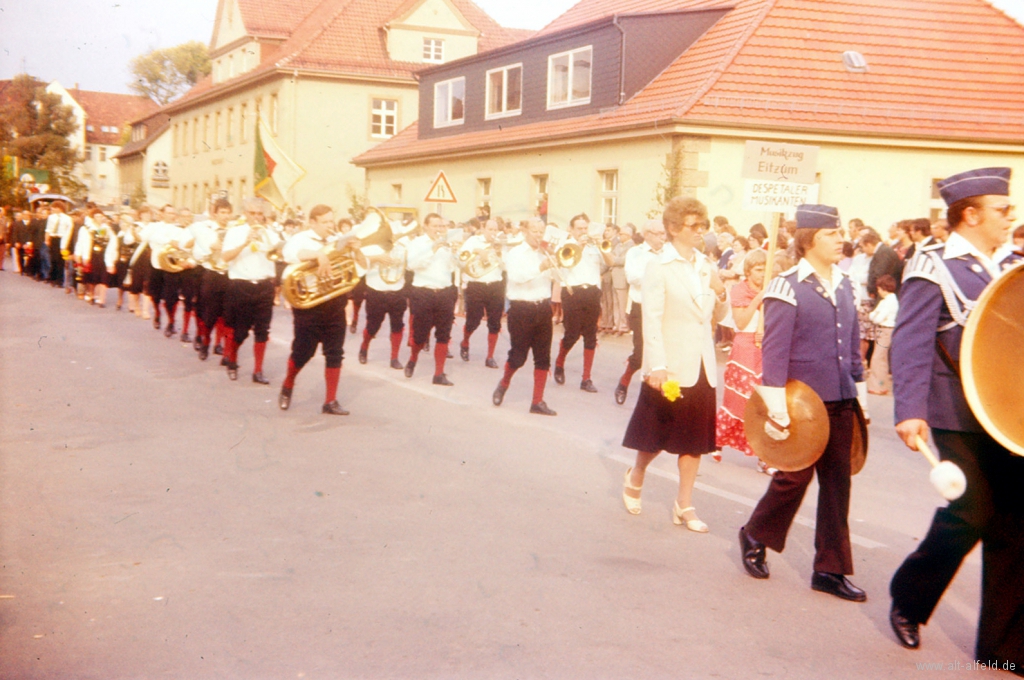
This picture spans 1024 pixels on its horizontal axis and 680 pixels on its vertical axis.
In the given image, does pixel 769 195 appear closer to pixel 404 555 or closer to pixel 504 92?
pixel 404 555

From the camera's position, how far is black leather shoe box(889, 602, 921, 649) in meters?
4.85

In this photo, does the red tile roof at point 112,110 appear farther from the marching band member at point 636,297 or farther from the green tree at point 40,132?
the marching band member at point 636,297

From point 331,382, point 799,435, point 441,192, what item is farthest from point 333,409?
point 441,192

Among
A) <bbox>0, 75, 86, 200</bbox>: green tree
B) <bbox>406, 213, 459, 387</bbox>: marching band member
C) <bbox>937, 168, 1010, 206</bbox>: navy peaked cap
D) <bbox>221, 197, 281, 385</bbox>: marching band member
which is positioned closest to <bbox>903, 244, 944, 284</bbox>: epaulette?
<bbox>937, 168, 1010, 206</bbox>: navy peaked cap

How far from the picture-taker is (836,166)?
920 inches

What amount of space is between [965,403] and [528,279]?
23.4 ft

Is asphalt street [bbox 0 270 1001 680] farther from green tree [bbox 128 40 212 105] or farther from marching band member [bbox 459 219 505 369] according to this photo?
green tree [bbox 128 40 212 105]

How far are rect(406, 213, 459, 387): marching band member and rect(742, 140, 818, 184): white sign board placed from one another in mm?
3647

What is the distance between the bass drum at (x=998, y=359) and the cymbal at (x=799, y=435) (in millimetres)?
1246

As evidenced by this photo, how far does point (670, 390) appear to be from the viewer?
6527mm

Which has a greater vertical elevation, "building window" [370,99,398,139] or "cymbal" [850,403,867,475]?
"building window" [370,99,398,139]

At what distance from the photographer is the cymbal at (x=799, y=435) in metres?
5.39

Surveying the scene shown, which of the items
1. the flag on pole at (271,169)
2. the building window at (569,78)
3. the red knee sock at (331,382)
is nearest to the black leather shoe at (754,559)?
the red knee sock at (331,382)

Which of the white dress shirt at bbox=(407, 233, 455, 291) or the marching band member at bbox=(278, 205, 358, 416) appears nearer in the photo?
the marching band member at bbox=(278, 205, 358, 416)
